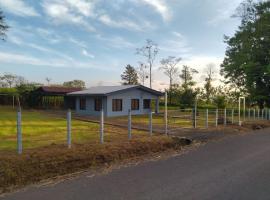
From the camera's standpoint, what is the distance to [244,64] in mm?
33094

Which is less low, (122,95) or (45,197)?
(122,95)

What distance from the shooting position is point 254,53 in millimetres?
32875

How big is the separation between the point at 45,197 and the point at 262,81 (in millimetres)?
33642

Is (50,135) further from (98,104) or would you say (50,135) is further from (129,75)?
(129,75)

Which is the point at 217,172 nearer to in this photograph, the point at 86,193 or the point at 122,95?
the point at 86,193

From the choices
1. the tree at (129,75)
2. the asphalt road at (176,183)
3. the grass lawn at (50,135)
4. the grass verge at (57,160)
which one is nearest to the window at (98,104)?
the grass lawn at (50,135)

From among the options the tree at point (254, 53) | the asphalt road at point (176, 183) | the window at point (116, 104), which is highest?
the tree at point (254, 53)

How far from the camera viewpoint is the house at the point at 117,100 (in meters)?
27.3

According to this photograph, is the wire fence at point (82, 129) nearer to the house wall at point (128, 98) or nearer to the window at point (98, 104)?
the house wall at point (128, 98)

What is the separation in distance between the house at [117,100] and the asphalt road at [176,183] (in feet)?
62.5

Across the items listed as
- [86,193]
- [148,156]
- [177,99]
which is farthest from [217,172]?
[177,99]

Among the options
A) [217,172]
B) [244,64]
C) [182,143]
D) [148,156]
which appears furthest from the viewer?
[244,64]

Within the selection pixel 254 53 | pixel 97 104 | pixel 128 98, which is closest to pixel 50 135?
pixel 97 104

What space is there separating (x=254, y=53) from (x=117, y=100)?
58.4ft
